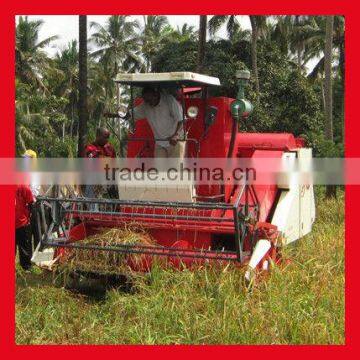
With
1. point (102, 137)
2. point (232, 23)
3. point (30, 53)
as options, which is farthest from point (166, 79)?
point (30, 53)

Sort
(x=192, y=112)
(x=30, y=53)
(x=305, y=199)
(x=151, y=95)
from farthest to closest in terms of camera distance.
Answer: (x=30, y=53)
(x=305, y=199)
(x=151, y=95)
(x=192, y=112)

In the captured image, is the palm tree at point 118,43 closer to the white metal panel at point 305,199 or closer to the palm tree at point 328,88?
the palm tree at point 328,88

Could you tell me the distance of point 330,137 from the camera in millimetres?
16547

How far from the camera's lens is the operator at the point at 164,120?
6.42 metres

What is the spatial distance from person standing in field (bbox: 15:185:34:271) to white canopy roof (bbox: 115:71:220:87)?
188 cm

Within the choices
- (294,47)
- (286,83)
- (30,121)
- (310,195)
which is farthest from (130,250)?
(294,47)

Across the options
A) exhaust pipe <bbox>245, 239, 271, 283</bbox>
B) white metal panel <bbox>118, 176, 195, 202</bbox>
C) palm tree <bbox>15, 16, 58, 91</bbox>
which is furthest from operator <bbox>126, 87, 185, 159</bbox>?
palm tree <bbox>15, 16, 58, 91</bbox>

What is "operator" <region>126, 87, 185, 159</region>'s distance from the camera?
6422 mm

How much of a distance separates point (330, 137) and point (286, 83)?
4.96 meters

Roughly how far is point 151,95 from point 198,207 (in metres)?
1.68

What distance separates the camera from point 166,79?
6.12 m

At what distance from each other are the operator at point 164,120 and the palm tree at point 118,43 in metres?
37.9

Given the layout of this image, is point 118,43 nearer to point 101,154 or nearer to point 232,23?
point 232,23

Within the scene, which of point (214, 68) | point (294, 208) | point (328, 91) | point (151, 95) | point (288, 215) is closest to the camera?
point (151, 95)
